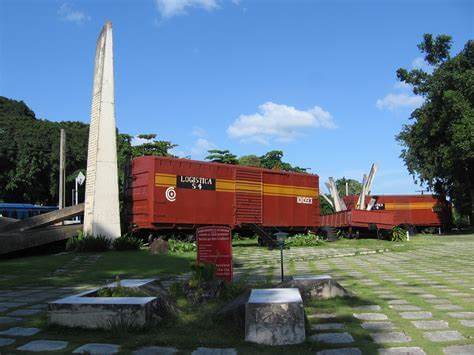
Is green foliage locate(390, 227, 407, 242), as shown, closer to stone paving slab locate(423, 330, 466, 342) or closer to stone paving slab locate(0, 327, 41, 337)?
stone paving slab locate(423, 330, 466, 342)

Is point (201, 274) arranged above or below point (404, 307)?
above

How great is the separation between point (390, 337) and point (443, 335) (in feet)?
1.71

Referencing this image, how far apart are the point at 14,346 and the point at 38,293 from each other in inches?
151

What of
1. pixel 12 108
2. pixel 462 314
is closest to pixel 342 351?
pixel 462 314

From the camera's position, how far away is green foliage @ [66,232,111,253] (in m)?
16.3

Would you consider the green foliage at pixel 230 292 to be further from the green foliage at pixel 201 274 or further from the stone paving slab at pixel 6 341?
the stone paving slab at pixel 6 341

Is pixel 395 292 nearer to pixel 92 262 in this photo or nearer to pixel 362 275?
pixel 362 275

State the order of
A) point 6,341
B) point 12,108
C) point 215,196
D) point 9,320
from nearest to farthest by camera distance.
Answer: point 6,341
point 9,320
point 215,196
point 12,108

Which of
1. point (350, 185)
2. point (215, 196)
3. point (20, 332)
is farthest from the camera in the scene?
point (350, 185)

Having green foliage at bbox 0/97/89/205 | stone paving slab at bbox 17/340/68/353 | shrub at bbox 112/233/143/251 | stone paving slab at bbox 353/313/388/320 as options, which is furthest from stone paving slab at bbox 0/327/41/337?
green foliage at bbox 0/97/89/205

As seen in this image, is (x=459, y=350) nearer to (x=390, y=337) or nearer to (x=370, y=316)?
(x=390, y=337)

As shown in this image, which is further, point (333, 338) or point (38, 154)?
point (38, 154)

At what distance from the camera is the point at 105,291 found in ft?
18.5

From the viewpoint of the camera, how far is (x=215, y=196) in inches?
813
